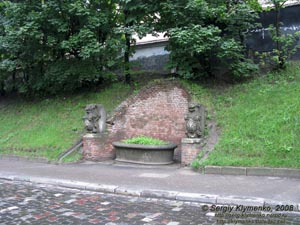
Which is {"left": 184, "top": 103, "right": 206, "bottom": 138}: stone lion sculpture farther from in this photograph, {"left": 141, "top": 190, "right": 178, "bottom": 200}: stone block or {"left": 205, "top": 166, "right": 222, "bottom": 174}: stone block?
{"left": 141, "top": 190, "right": 178, "bottom": 200}: stone block

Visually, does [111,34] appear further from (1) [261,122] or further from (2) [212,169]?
(2) [212,169]

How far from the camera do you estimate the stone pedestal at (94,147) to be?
12.8m

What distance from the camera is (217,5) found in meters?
15.3

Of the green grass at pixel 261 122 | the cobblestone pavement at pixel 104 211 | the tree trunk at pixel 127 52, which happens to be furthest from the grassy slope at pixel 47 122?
the cobblestone pavement at pixel 104 211

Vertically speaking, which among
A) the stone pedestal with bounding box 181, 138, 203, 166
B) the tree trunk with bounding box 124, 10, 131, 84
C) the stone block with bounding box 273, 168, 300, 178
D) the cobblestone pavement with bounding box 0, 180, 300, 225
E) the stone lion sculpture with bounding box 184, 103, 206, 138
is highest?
the tree trunk with bounding box 124, 10, 131, 84

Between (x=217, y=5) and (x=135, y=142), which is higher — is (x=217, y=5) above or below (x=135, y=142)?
above

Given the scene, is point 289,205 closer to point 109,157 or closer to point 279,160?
point 279,160

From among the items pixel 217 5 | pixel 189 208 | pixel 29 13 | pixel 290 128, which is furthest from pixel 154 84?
Result: pixel 189 208

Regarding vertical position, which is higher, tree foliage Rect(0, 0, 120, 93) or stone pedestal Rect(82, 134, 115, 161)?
tree foliage Rect(0, 0, 120, 93)

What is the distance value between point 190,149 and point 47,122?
22.6ft

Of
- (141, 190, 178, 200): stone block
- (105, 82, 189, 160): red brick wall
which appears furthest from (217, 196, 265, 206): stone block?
(105, 82, 189, 160): red brick wall

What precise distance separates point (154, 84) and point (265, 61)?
5.08 m

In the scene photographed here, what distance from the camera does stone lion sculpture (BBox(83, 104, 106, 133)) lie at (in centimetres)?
1279

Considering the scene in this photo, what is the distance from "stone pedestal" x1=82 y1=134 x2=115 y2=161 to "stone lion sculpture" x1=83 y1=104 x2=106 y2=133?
0.77ft
